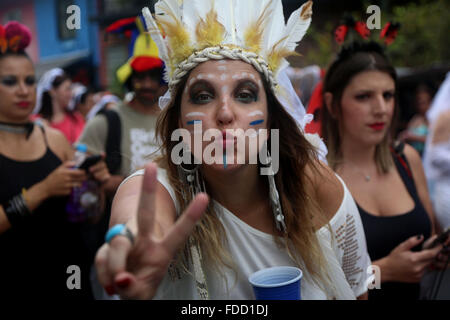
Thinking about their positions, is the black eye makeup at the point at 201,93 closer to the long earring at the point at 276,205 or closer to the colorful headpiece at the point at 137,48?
the long earring at the point at 276,205

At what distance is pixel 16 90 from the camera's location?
2.85m

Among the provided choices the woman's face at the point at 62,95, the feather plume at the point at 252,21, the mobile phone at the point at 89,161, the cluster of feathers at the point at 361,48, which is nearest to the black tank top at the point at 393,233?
the cluster of feathers at the point at 361,48

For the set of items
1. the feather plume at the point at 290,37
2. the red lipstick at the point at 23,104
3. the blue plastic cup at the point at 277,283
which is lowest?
the blue plastic cup at the point at 277,283

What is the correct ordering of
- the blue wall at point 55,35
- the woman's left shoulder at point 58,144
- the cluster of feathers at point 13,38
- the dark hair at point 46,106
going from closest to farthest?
the cluster of feathers at point 13,38 < the woman's left shoulder at point 58,144 < the dark hair at point 46,106 < the blue wall at point 55,35

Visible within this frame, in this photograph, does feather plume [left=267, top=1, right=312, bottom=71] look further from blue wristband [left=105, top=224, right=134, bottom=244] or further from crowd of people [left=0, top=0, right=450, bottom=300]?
blue wristband [left=105, top=224, right=134, bottom=244]

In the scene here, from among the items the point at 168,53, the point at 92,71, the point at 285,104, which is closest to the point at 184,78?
the point at 168,53

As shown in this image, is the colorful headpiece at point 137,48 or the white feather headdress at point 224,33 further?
the colorful headpiece at point 137,48

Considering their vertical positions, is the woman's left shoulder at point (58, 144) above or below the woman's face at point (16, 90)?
below

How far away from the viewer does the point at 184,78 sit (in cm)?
172

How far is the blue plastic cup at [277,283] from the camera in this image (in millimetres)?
1395

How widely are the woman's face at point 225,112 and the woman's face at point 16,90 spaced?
164 centimetres

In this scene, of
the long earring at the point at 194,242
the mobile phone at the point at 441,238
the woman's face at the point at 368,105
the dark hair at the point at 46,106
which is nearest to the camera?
the long earring at the point at 194,242
